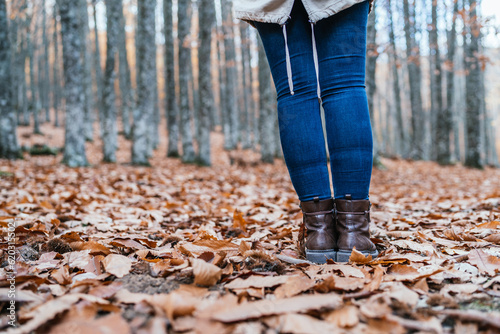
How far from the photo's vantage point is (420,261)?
1.37 metres

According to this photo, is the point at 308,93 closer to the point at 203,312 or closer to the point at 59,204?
the point at 203,312

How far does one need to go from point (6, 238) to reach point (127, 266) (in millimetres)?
850

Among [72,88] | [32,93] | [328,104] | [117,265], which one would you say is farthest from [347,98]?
[32,93]

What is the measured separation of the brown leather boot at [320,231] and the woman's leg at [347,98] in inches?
3.7

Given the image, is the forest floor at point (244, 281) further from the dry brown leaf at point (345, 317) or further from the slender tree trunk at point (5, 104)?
the slender tree trunk at point (5, 104)

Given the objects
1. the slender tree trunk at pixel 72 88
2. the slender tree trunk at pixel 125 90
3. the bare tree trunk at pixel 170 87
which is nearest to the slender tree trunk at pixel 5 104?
the slender tree trunk at pixel 72 88

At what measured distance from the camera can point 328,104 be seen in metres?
1.48

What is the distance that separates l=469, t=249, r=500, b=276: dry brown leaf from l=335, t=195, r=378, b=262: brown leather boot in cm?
36

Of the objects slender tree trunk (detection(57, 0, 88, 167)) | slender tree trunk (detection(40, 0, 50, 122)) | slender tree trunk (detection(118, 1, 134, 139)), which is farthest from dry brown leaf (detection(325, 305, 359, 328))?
slender tree trunk (detection(40, 0, 50, 122))

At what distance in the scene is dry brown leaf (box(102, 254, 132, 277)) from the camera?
1.25 metres

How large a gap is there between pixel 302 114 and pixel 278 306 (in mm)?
824

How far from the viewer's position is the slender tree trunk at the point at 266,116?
10539 mm

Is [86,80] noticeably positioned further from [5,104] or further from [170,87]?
[5,104]

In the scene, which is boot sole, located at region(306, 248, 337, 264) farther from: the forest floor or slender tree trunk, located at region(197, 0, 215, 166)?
slender tree trunk, located at region(197, 0, 215, 166)
